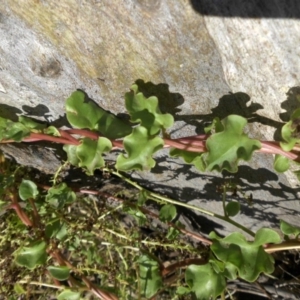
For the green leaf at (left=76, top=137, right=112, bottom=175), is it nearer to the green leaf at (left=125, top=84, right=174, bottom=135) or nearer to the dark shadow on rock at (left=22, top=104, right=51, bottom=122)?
the green leaf at (left=125, top=84, right=174, bottom=135)

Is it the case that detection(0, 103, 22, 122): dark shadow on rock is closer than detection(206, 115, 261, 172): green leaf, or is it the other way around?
detection(206, 115, 261, 172): green leaf

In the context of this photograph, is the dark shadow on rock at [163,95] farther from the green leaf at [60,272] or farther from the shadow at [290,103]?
the green leaf at [60,272]

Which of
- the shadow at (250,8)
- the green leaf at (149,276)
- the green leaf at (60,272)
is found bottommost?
the green leaf at (149,276)

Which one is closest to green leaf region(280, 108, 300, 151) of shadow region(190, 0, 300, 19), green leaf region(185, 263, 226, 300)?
shadow region(190, 0, 300, 19)

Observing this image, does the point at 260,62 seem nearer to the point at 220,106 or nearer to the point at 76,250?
the point at 220,106

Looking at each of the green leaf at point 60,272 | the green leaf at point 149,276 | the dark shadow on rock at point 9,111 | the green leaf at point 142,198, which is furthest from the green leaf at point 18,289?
the dark shadow on rock at point 9,111

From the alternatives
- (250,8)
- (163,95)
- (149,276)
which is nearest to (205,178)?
(149,276)
